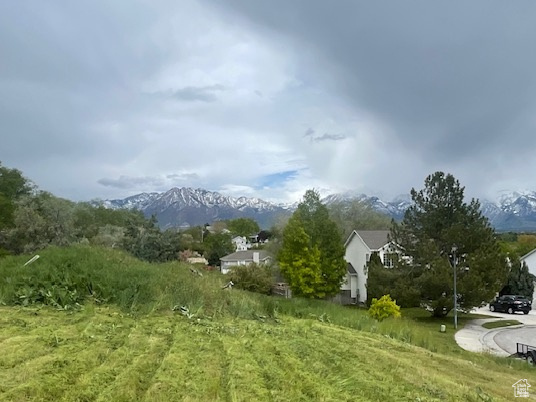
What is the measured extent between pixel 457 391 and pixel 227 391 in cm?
273

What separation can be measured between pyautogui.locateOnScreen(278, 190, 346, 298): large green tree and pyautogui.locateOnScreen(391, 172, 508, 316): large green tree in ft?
14.2

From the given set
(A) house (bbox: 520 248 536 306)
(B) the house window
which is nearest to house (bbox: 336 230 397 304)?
(B) the house window

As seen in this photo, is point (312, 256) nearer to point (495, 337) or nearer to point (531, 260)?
point (495, 337)

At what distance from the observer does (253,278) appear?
109ft

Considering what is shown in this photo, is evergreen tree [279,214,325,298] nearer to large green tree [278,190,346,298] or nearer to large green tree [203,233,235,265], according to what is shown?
large green tree [278,190,346,298]

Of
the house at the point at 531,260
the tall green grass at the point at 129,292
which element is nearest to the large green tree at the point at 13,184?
the tall green grass at the point at 129,292

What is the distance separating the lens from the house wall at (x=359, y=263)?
39.1 m

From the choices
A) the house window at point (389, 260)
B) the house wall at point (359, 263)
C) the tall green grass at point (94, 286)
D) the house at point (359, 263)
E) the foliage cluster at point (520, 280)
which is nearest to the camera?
the tall green grass at point (94, 286)

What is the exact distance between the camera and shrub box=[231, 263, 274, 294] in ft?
106

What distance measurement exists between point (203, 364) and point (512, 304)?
1364 inches

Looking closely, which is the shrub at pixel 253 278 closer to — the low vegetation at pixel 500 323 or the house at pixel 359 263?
the house at pixel 359 263

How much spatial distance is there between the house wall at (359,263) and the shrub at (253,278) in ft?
29.8

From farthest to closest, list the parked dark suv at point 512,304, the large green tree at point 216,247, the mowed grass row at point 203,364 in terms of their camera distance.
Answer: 1. the large green tree at point 216,247
2. the parked dark suv at point 512,304
3. the mowed grass row at point 203,364

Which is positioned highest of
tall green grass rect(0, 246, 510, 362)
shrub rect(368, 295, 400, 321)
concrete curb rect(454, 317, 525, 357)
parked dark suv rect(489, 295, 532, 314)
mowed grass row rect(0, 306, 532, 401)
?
tall green grass rect(0, 246, 510, 362)
